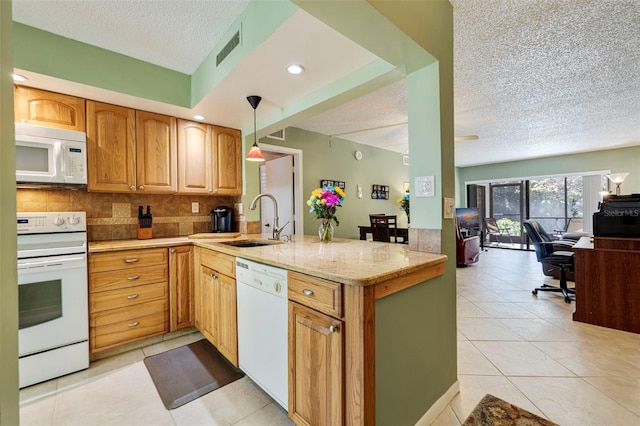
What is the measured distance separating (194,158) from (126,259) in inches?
48.8

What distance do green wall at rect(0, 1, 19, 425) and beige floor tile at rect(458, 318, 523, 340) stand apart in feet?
9.52

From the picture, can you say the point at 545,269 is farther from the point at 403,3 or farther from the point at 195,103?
Answer: the point at 195,103

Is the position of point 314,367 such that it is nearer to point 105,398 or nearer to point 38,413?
point 105,398

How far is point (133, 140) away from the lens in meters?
2.64

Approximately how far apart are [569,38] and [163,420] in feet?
12.5

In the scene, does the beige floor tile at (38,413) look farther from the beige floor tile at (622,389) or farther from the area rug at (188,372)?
the beige floor tile at (622,389)

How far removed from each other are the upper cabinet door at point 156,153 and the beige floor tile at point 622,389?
150 inches

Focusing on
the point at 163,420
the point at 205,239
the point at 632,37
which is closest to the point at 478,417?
the point at 163,420

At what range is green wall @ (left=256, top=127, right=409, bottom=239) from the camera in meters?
4.32

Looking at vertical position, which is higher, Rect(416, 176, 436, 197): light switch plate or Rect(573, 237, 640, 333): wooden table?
Rect(416, 176, 436, 197): light switch plate

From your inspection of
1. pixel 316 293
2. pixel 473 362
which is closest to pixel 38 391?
pixel 316 293

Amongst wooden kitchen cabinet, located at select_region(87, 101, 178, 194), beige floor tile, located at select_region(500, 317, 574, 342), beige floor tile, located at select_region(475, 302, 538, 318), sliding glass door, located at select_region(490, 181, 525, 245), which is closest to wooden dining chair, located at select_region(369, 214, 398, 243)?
beige floor tile, located at select_region(475, 302, 538, 318)

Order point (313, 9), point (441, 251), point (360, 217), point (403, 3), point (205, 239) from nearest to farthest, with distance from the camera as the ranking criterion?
point (313, 9)
point (403, 3)
point (441, 251)
point (205, 239)
point (360, 217)

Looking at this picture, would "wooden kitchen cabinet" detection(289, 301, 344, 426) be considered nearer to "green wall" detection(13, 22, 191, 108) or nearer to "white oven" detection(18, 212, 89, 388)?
"white oven" detection(18, 212, 89, 388)
